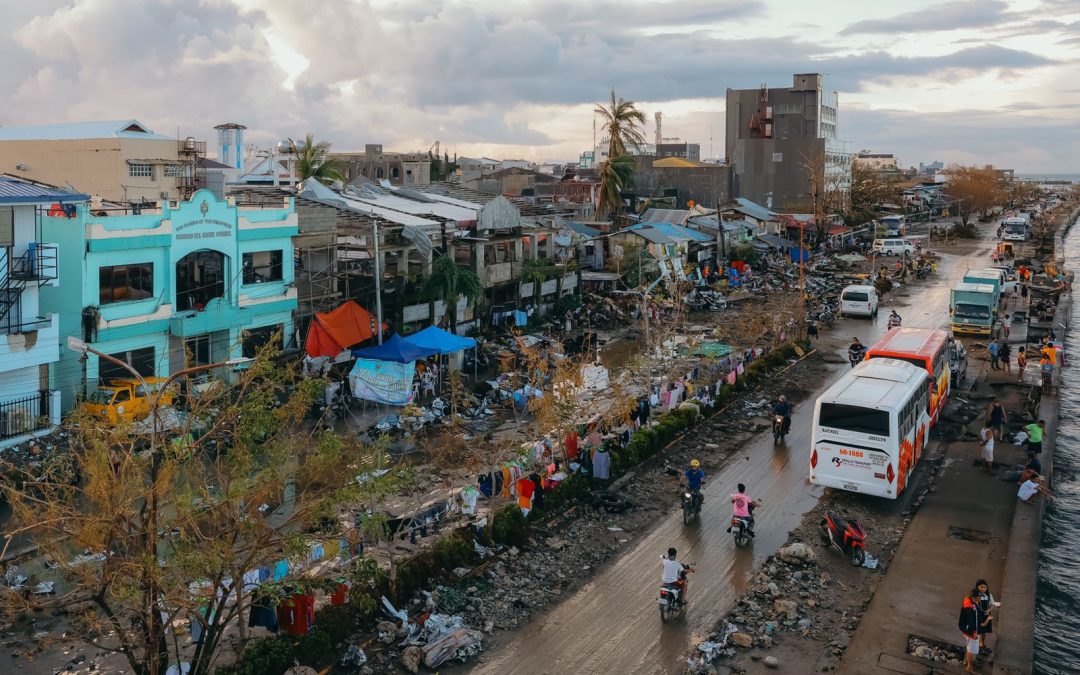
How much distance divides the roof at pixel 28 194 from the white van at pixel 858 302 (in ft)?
125

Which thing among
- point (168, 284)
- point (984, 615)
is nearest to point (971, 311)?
point (984, 615)

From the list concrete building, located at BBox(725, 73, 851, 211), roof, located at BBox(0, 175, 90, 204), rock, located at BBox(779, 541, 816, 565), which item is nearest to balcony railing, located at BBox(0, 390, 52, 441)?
roof, located at BBox(0, 175, 90, 204)

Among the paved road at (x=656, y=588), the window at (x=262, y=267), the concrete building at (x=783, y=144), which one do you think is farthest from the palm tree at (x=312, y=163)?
the concrete building at (x=783, y=144)

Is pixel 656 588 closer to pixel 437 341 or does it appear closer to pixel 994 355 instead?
pixel 437 341

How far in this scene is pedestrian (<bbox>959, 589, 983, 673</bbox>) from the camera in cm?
1438

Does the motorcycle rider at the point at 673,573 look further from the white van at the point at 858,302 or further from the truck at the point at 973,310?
the white van at the point at 858,302

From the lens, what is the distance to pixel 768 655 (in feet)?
48.9

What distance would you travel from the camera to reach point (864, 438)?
2117cm

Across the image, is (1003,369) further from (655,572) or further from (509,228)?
(655,572)

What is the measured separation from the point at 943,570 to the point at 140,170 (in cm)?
4140

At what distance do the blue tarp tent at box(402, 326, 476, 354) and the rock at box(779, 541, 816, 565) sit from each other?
1409cm

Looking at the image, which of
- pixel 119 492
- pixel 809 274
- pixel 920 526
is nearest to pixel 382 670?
pixel 119 492

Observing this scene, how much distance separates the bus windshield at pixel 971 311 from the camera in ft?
146

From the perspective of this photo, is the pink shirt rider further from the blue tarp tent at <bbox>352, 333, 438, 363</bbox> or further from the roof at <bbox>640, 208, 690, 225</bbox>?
the roof at <bbox>640, 208, 690, 225</bbox>
